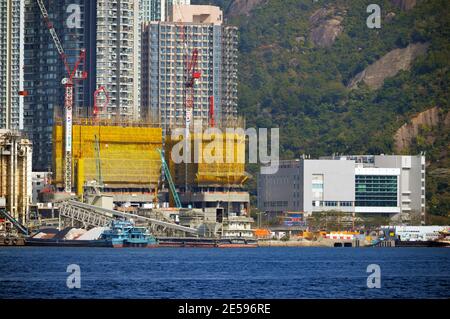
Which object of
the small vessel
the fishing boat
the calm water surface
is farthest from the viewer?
the small vessel

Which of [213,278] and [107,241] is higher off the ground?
[213,278]

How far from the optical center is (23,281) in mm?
96750

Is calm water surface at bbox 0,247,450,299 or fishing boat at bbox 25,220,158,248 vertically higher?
calm water surface at bbox 0,247,450,299

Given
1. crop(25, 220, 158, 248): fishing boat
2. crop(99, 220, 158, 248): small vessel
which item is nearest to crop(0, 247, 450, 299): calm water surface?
crop(25, 220, 158, 248): fishing boat

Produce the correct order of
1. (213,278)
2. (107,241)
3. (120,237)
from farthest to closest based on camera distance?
(120,237) → (107,241) → (213,278)

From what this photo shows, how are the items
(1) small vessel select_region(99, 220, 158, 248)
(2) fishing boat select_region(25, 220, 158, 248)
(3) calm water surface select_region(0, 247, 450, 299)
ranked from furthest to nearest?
1. (1) small vessel select_region(99, 220, 158, 248)
2. (2) fishing boat select_region(25, 220, 158, 248)
3. (3) calm water surface select_region(0, 247, 450, 299)

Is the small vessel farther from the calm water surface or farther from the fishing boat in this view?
the calm water surface

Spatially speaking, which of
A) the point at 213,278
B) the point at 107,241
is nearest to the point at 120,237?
the point at 107,241

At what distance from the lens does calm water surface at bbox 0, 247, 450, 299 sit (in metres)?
87.3

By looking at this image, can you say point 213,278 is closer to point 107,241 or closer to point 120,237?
point 107,241

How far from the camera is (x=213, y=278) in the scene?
347ft
